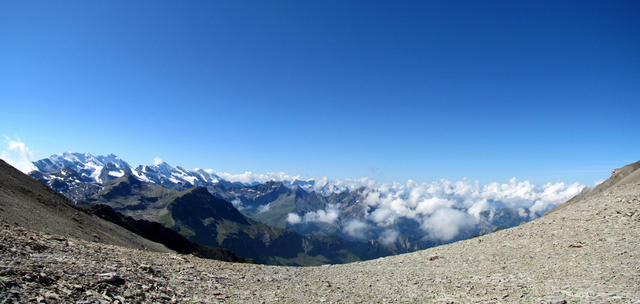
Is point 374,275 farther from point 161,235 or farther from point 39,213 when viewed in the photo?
point 161,235

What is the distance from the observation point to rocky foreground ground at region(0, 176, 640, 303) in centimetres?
1196

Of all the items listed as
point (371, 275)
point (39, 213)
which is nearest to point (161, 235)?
point (39, 213)

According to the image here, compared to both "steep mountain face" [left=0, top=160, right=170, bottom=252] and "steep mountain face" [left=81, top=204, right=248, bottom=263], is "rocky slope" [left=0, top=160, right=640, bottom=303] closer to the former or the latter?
"steep mountain face" [left=0, top=160, right=170, bottom=252]

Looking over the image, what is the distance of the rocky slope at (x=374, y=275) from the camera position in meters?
12.1

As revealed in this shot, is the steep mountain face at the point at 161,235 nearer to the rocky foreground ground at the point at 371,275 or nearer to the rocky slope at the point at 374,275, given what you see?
the rocky slope at the point at 374,275

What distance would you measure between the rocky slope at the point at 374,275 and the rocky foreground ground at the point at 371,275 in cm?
6

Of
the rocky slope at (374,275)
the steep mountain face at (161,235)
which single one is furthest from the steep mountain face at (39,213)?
the steep mountain face at (161,235)

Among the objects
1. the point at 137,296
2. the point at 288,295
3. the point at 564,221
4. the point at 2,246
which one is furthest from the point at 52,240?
the point at 564,221

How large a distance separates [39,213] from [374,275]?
41.5 m

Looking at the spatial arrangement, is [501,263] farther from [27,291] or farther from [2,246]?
[2,246]

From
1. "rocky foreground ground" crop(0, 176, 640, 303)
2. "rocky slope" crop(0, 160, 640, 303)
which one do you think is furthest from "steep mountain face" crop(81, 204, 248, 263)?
"rocky foreground ground" crop(0, 176, 640, 303)

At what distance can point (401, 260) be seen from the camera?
96.0ft

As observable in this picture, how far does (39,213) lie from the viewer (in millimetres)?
35812

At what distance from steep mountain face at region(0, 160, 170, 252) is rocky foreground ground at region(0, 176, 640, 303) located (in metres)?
13.0
